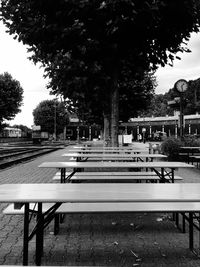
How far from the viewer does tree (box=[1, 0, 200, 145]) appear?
10484mm

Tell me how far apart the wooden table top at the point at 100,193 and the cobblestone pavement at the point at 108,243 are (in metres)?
0.82

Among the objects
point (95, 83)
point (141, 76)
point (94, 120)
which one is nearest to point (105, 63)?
point (95, 83)

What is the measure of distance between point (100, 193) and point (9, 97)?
4800cm

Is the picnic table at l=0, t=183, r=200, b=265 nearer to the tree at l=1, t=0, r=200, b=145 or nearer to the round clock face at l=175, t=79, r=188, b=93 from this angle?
the tree at l=1, t=0, r=200, b=145

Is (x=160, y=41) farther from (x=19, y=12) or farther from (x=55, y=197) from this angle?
(x=55, y=197)

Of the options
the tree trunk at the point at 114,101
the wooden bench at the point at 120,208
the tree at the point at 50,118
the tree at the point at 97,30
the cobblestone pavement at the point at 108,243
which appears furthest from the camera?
the tree at the point at 50,118

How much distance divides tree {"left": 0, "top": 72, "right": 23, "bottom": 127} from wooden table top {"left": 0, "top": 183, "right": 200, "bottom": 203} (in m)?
46.4

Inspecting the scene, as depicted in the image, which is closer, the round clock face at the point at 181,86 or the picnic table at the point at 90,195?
the picnic table at the point at 90,195

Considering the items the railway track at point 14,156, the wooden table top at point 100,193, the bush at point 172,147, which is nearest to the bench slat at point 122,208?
the wooden table top at point 100,193

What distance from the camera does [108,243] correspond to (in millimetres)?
4461

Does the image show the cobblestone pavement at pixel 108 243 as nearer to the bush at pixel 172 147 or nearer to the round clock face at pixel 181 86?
the bush at pixel 172 147

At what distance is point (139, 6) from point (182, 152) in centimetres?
853

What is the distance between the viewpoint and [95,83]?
1232cm

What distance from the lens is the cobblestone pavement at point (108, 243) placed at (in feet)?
12.5
